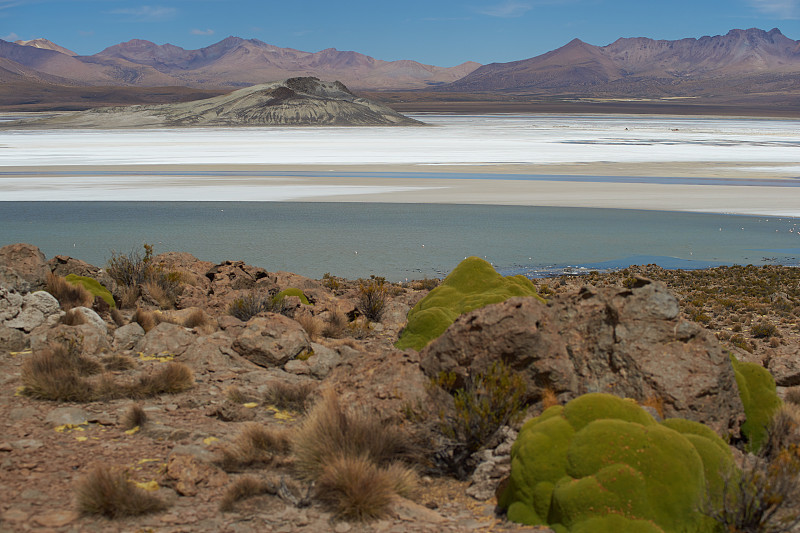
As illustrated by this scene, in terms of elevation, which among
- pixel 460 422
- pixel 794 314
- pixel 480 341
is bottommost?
pixel 794 314

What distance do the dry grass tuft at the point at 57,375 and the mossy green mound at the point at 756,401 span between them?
14.6 feet

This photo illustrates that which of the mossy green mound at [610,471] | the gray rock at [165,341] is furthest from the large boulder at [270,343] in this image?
the mossy green mound at [610,471]

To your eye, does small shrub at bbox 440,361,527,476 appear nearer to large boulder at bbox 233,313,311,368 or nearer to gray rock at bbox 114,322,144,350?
large boulder at bbox 233,313,311,368

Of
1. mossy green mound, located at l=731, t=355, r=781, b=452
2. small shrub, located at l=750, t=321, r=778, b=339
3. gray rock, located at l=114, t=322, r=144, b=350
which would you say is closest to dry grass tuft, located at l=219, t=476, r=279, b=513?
mossy green mound, located at l=731, t=355, r=781, b=452

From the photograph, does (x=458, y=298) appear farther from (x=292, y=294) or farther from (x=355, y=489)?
(x=355, y=489)

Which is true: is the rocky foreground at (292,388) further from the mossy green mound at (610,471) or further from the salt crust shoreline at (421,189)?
the salt crust shoreline at (421,189)

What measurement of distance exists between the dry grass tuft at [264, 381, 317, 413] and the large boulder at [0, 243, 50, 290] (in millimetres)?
3970

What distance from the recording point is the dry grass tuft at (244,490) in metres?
4.01

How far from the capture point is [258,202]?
22703mm

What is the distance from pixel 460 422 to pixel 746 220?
17.9 metres

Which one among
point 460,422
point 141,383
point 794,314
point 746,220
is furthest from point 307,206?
point 460,422

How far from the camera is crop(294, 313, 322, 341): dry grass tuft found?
774 centimetres

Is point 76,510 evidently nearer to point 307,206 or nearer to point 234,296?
point 234,296

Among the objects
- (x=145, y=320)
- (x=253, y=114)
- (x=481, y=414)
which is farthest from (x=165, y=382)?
(x=253, y=114)
